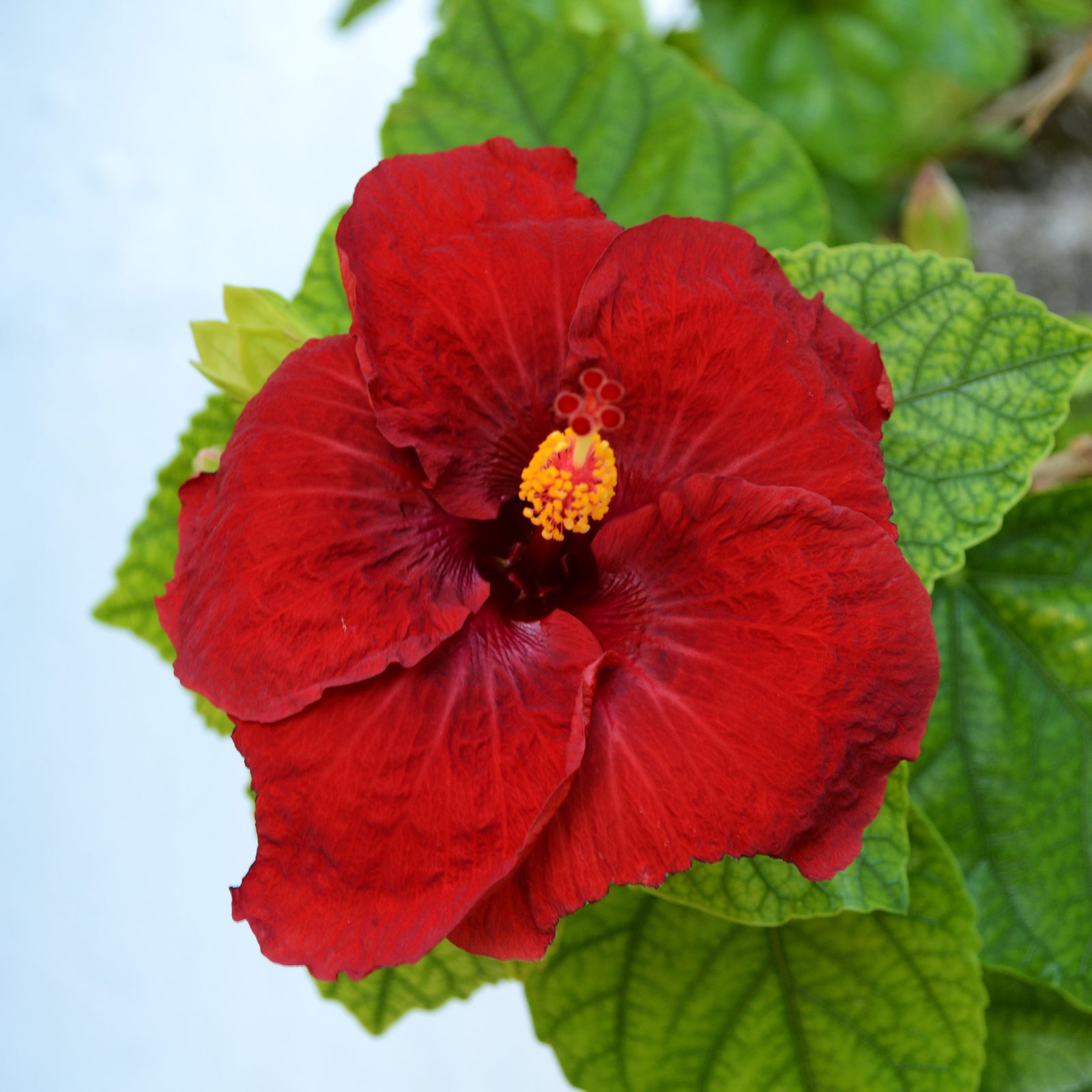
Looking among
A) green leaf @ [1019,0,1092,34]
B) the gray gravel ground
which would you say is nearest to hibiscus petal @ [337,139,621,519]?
green leaf @ [1019,0,1092,34]

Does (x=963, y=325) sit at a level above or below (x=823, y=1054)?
above

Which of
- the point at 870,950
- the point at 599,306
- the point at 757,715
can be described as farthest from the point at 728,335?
the point at 870,950

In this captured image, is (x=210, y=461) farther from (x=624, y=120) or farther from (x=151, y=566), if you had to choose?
(x=624, y=120)

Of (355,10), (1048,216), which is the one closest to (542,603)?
(355,10)

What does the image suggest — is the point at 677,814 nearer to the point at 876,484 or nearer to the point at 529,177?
the point at 876,484

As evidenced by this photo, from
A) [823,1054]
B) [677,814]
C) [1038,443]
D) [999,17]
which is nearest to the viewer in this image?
[677,814]

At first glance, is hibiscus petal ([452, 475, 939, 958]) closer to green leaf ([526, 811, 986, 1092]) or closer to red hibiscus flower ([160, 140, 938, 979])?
red hibiscus flower ([160, 140, 938, 979])
